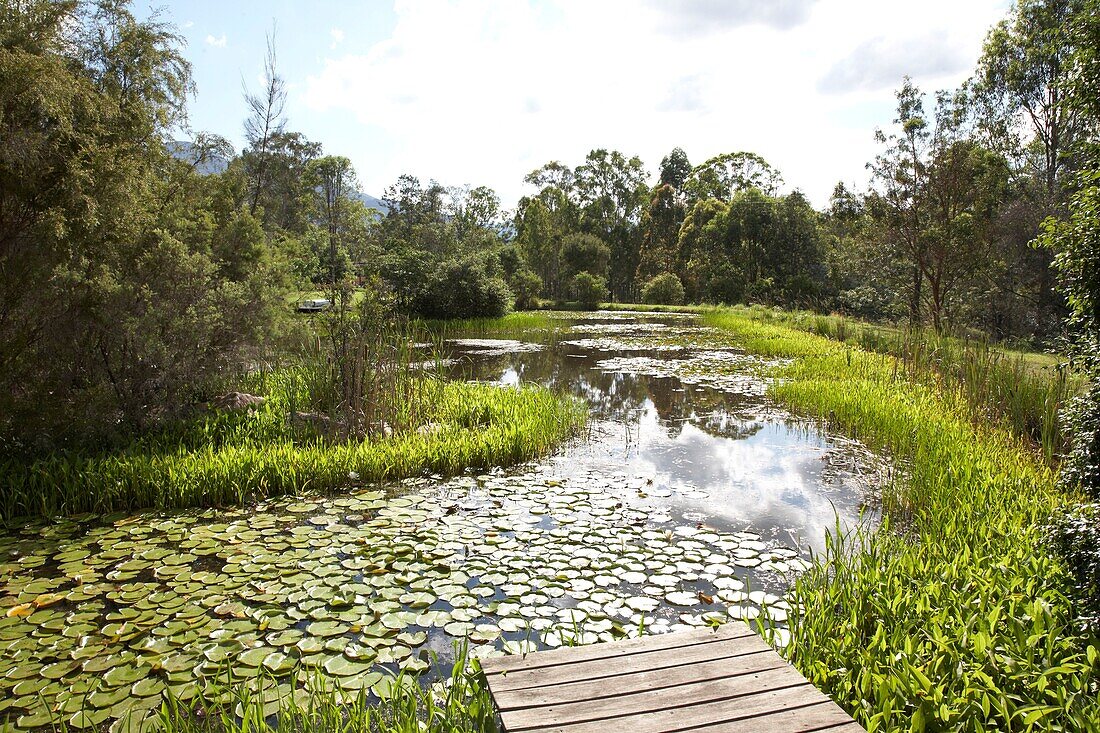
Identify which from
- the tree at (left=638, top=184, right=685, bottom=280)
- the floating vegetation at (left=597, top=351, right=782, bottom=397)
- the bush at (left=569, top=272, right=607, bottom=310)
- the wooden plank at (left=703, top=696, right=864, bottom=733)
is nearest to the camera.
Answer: the wooden plank at (left=703, top=696, right=864, bottom=733)

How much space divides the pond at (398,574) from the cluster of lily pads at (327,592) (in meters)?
0.01

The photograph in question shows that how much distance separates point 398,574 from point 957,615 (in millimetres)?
2892

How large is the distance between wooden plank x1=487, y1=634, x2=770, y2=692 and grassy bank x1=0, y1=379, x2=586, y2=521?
139 inches

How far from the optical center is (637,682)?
216 centimetres

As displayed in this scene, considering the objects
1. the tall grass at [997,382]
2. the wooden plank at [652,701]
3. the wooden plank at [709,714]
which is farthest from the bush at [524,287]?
the wooden plank at [709,714]

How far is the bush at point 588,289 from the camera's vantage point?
1325 inches

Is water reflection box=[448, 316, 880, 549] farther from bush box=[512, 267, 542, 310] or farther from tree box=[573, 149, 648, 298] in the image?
tree box=[573, 149, 648, 298]

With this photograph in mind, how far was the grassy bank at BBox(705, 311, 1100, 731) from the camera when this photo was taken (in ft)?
7.26

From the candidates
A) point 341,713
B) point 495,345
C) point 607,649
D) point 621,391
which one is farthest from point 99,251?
point 495,345

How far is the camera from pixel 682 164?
147 feet

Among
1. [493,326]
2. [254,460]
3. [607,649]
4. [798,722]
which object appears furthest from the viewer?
[493,326]

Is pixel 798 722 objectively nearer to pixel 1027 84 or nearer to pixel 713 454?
pixel 713 454

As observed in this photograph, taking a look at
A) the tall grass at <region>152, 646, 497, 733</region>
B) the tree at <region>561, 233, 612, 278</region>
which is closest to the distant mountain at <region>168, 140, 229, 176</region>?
the tall grass at <region>152, 646, 497, 733</region>

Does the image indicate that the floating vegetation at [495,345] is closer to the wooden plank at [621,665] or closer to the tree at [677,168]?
the wooden plank at [621,665]
